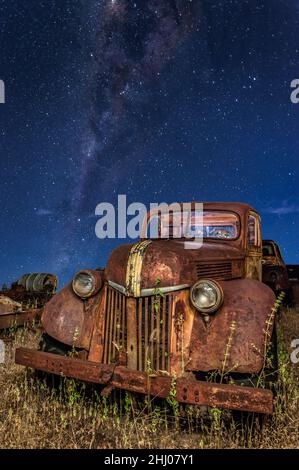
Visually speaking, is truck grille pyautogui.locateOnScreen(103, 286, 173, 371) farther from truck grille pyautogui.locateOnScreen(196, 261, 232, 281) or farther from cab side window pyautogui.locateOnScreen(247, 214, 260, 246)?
cab side window pyautogui.locateOnScreen(247, 214, 260, 246)

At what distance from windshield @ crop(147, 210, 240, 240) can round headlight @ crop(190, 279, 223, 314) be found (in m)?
1.68

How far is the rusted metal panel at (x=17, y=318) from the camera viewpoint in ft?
17.7

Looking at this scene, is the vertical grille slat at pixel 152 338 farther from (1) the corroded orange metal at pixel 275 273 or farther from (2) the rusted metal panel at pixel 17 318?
(1) the corroded orange metal at pixel 275 273

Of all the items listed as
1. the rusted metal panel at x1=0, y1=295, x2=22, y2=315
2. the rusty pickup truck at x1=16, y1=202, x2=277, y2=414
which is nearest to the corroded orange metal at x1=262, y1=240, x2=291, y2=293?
the rusty pickup truck at x1=16, y1=202, x2=277, y2=414

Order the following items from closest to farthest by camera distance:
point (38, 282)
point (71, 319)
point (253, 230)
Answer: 1. point (71, 319)
2. point (253, 230)
3. point (38, 282)

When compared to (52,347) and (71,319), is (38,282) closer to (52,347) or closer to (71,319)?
(52,347)

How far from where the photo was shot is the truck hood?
3.08 metres

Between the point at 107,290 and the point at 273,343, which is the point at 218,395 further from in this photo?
the point at 107,290

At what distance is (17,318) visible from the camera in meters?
5.52

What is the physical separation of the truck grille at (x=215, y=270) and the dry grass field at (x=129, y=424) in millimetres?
1013

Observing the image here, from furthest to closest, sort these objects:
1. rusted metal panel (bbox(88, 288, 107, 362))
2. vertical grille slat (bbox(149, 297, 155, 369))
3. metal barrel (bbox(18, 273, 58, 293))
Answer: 1. metal barrel (bbox(18, 273, 58, 293))
2. rusted metal panel (bbox(88, 288, 107, 362))
3. vertical grille slat (bbox(149, 297, 155, 369))

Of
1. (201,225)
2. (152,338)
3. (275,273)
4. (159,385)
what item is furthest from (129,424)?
(275,273)

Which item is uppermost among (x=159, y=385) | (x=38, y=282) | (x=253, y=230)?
(x=253, y=230)

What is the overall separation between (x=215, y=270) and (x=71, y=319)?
1468 millimetres
